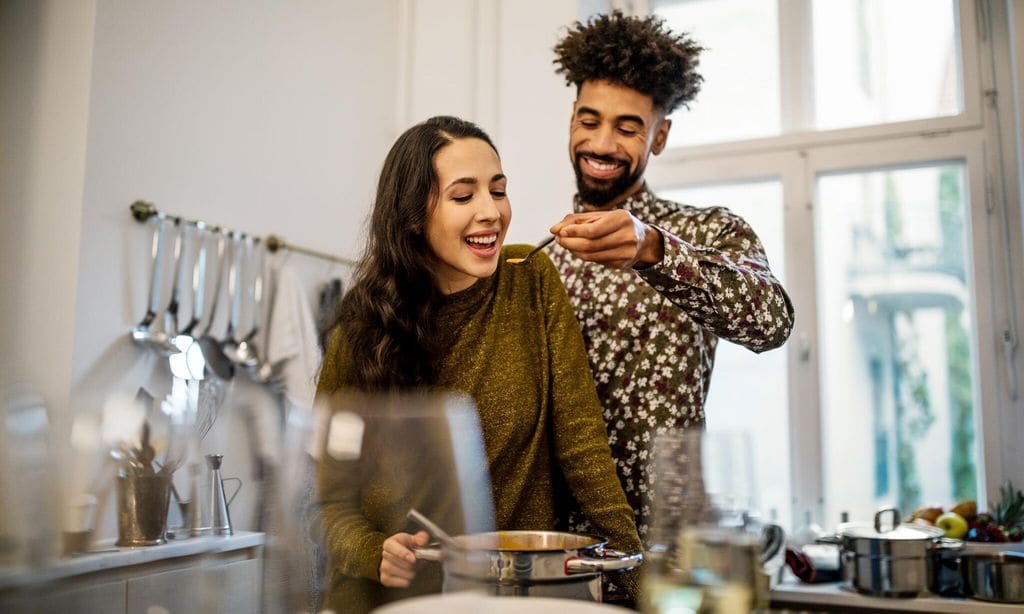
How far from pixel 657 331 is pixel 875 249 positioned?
166 cm

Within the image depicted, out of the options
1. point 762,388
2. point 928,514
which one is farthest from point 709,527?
Result: point 762,388

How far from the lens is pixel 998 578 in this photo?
6.24ft

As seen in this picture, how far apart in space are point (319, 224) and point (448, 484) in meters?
2.37

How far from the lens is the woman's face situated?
1035mm

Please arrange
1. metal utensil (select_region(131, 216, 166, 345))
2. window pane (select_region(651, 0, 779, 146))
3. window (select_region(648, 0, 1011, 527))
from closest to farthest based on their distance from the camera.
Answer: metal utensil (select_region(131, 216, 166, 345)) < window (select_region(648, 0, 1011, 527)) < window pane (select_region(651, 0, 779, 146))

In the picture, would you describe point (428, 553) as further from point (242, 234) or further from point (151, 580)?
point (242, 234)

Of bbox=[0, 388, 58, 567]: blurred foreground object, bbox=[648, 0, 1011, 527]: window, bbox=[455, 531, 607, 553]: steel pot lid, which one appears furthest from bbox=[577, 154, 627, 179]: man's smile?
bbox=[648, 0, 1011, 527]: window

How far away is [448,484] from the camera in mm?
372

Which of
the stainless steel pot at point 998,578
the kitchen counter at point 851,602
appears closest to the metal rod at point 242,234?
the kitchen counter at point 851,602

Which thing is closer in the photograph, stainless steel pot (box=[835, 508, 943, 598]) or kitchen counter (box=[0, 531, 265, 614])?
kitchen counter (box=[0, 531, 265, 614])

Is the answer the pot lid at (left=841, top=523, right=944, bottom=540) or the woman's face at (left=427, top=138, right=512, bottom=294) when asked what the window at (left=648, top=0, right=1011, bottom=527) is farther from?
the woman's face at (left=427, top=138, right=512, bottom=294)

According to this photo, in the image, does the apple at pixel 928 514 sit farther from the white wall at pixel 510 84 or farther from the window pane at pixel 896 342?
the white wall at pixel 510 84

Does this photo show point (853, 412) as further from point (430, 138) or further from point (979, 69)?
point (430, 138)

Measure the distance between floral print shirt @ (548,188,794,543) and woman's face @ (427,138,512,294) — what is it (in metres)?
0.29
